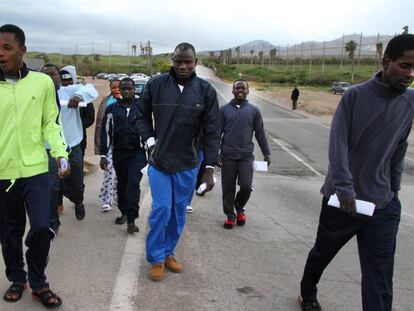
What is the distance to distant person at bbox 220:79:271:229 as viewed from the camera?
6410mm

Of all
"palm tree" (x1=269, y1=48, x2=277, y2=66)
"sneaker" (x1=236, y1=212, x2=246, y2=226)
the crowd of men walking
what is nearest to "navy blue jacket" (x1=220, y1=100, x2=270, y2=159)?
"sneaker" (x1=236, y1=212, x2=246, y2=226)

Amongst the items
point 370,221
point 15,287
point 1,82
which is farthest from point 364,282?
point 1,82

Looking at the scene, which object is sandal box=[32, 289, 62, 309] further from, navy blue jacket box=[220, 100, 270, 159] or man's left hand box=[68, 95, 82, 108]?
navy blue jacket box=[220, 100, 270, 159]

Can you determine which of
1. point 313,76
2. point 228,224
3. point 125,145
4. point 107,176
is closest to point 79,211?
point 107,176

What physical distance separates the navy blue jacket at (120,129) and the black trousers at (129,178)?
0.09 metres

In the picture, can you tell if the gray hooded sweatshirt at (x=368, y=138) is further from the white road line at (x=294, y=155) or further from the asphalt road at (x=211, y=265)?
the white road line at (x=294, y=155)

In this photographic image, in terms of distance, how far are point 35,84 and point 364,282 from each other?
107 inches

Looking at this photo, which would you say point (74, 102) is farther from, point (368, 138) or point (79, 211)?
point (368, 138)

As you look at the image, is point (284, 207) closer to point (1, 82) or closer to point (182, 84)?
point (182, 84)

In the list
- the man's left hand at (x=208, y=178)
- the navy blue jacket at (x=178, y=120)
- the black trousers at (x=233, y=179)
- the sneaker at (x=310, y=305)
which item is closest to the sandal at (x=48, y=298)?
the navy blue jacket at (x=178, y=120)

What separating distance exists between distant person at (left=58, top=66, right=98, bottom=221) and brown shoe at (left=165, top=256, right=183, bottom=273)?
192 cm

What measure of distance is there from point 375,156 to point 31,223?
2.48 meters

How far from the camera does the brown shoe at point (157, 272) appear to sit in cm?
434

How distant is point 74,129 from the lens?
5.87 m
